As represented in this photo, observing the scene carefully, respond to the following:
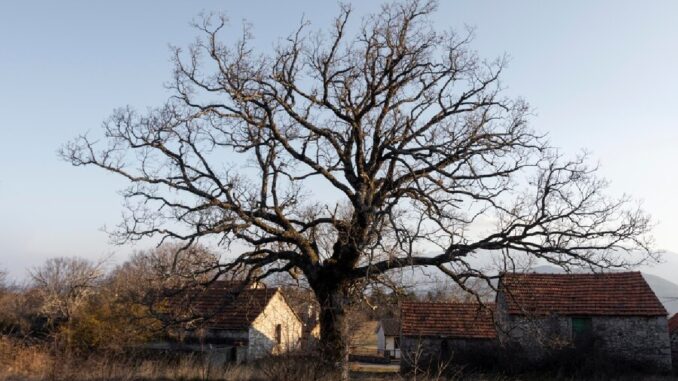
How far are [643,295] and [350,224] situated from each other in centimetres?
2208

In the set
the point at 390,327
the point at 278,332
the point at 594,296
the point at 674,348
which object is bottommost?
the point at 674,348

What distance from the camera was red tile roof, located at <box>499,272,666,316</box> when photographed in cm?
2900

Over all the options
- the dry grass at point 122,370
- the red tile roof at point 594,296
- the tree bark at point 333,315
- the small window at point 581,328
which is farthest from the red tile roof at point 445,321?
the dry grass at point 122,370

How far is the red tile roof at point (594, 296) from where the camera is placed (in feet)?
95.1

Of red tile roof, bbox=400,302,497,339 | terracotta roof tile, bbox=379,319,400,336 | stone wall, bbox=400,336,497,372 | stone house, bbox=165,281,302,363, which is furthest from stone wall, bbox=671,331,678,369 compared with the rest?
terracotta roof tile, bbox=379,319,400,336

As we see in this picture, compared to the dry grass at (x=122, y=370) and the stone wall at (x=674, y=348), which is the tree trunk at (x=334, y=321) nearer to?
the dry grass at (x=122, y=370)

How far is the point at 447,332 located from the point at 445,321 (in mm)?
816

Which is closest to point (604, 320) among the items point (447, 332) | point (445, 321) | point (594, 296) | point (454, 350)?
point (594, 296)

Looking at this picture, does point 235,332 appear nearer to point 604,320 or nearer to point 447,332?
point 447,332

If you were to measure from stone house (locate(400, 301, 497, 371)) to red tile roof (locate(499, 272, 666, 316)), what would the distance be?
91.4 inches

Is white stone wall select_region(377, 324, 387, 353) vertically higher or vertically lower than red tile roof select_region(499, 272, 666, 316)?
lower

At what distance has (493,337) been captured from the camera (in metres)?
30.3

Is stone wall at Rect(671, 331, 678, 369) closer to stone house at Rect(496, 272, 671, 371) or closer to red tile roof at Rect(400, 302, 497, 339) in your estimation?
stone house at Rect(496, 272, 671, 371)

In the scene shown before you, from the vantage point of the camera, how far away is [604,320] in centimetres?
2900
